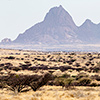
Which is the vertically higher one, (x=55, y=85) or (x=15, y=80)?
(x=15, y=80)

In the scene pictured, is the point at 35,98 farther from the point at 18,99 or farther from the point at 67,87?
the point at 67,87

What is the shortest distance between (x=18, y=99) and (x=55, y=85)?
43.0 feet

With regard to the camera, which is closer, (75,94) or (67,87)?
(75,94)

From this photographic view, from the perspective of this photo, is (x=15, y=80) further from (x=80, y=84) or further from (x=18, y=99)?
(x=80, y=84)

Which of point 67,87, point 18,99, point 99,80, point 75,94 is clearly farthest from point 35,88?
point 99,80

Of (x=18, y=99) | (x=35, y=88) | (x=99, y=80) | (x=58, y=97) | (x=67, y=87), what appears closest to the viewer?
(x=18, y=99)

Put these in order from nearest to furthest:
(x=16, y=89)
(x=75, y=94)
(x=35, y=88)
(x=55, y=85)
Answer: (x=75, y=94) → (x=16, y=89) → (x=35, y=88) → (x=55, y=85)

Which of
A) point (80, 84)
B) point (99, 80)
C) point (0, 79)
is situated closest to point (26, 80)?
point (0, 79)

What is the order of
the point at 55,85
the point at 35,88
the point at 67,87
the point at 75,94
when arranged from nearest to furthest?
1. the point at 75,94
2. the point at 35,88
3. the point at 67,87
4. the point at 55,85

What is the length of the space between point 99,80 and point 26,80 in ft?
45.4

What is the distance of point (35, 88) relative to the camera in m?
21.4

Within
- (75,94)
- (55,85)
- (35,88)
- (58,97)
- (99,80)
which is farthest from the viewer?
(99,80)

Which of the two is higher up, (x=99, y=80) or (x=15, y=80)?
(x=15, y=80)

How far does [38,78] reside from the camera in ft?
74.4
